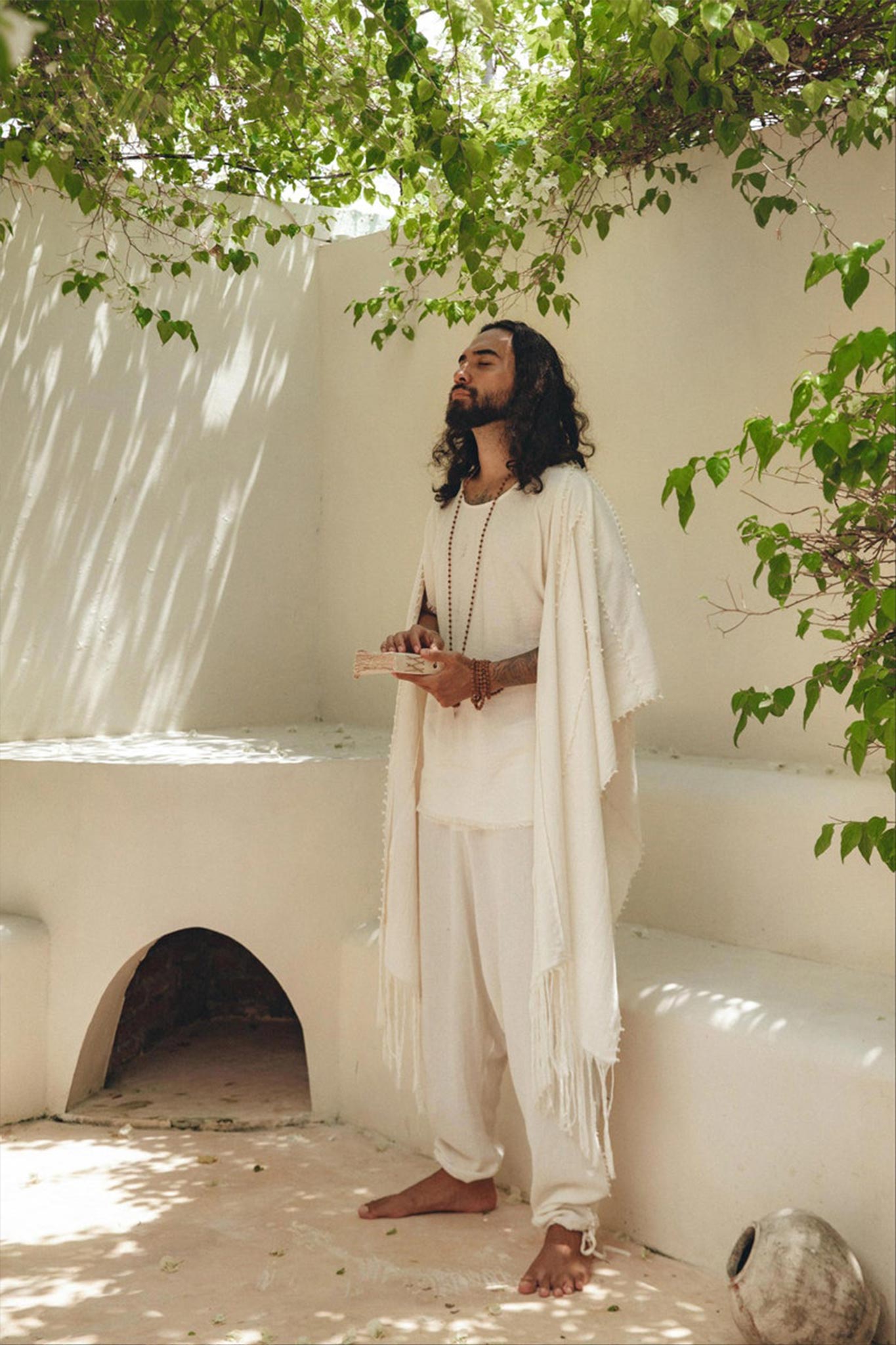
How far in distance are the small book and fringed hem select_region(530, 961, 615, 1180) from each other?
695 mm

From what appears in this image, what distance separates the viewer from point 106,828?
4.05 meters

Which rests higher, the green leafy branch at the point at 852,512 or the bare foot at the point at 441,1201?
the green leafy branch at the point at 852,512

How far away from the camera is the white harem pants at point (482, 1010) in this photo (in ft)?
9.68

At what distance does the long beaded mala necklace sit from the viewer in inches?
116

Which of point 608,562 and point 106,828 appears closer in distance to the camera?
point 608,562

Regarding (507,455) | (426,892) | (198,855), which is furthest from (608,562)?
(198,855)

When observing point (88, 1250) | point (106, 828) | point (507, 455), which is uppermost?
point (507, 455)

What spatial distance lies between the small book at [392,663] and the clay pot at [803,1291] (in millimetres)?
1294

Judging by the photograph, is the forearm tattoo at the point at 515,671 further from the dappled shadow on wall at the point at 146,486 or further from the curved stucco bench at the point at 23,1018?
the dappled shadow on wall at the point at 146,486

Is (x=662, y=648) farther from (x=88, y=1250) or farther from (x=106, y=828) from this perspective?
(x=88, y=1250)

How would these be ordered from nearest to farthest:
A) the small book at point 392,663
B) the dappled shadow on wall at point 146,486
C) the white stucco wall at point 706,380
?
the small book at point 392,663
the white stucco wall at point 706,380
the dappled shadow on wall at point 146,486

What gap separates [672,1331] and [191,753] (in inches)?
91.7

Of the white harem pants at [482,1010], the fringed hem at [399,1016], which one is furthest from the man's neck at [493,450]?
the fringed hem at [399,1016]

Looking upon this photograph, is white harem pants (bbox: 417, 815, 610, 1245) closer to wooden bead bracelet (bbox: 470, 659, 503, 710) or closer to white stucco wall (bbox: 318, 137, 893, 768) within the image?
wooden bead bracelet (bbox: 470, 659, 503, 710)
